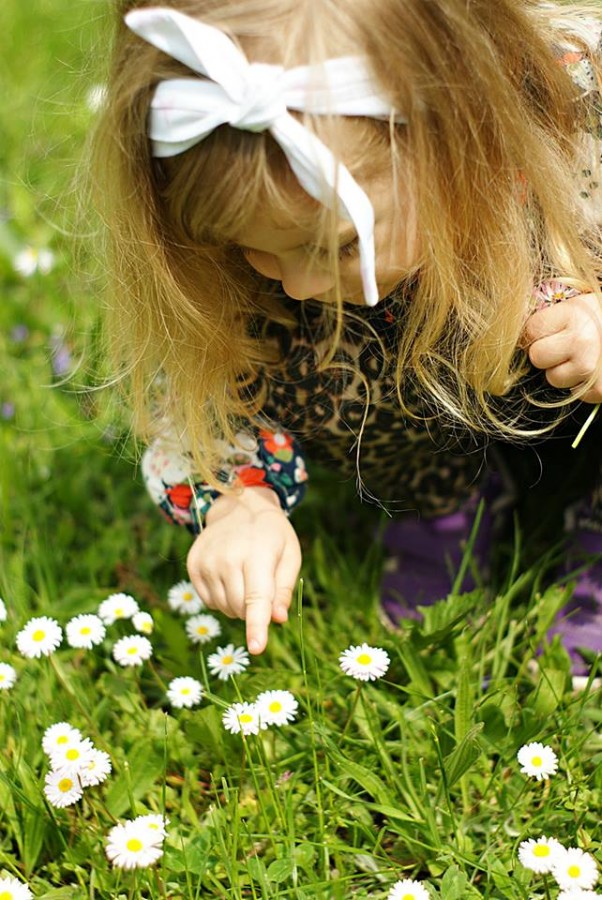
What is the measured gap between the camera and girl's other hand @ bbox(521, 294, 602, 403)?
4.02 feet

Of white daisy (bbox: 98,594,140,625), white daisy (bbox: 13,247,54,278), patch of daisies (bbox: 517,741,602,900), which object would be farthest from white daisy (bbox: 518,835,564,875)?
white daisy (bbox: 13,247,54,278)

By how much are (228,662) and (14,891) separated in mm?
329

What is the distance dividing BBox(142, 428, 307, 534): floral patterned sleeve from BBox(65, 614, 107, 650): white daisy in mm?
182

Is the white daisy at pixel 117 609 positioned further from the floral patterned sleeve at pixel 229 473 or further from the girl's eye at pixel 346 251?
the girl's eye at pixel 346 251

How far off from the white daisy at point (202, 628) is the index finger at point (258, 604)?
0.13 metres

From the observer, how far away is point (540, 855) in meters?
1.05

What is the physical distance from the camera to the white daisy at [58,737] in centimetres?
118

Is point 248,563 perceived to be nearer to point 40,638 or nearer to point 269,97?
point 40,638

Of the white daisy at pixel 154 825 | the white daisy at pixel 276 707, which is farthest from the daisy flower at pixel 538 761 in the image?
the white daisy at pixel 154 825

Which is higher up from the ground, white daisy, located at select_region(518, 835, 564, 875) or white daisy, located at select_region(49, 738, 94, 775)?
white daisy, located at select_region(49, 738, 94, 775)

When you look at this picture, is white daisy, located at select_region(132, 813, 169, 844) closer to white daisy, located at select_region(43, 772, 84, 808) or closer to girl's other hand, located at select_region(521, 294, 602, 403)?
white daisy, located at select_region(43, 772, 84, 808)

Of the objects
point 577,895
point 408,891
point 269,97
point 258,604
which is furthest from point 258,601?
point 269,97

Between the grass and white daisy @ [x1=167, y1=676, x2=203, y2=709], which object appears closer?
the grass

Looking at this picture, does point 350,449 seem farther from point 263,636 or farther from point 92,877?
point 92,877
